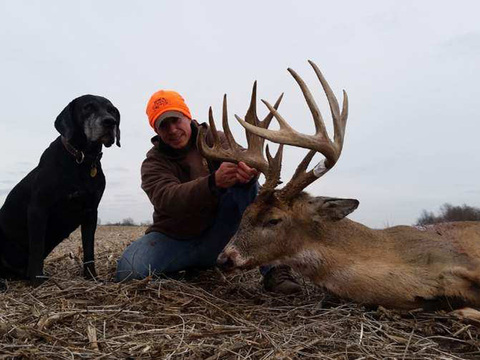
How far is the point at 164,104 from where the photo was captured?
17.2 feet

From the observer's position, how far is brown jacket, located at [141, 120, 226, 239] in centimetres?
456

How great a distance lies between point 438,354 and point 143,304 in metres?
2.07

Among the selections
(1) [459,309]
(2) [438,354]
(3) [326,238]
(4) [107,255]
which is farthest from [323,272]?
(4) [107,255]

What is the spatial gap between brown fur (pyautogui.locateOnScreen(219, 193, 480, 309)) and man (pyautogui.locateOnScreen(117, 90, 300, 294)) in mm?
614

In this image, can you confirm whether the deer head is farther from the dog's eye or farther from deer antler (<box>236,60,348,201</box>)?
the dog's eye

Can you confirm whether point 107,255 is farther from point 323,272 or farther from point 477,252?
point 477,252

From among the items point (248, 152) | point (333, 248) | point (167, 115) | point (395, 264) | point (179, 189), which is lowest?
point (395, 264)

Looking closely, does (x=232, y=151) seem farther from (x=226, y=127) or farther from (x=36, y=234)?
(x=36, y=234)

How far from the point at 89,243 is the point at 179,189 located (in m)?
1.43

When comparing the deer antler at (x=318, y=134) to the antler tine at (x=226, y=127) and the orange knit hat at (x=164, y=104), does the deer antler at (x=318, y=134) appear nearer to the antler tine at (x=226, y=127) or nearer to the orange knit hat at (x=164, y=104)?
the antler tine at (x=226, y=127)

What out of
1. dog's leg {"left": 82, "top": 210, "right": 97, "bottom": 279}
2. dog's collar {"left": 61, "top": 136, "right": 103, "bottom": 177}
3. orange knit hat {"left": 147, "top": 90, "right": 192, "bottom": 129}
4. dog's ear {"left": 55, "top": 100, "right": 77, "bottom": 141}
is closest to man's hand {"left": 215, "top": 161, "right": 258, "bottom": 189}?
orange knit hat {"left": 147, "top": 90, "right": 192, "bottom": 129}

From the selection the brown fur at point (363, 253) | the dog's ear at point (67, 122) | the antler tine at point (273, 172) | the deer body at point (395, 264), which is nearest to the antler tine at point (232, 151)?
the antler tine at point (273, 172)

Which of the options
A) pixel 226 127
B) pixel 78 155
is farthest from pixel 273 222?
pixel 78 155

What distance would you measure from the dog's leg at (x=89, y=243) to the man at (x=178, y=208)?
16.8 inches
